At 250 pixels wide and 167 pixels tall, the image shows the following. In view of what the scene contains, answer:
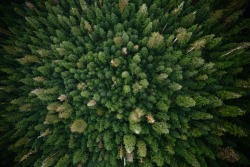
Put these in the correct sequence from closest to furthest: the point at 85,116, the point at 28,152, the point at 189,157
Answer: the point at 189,157 → the point at 85,116 → the point at 28,152

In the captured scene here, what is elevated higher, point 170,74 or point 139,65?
point 139,65

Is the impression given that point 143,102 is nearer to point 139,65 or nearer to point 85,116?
point 139,65

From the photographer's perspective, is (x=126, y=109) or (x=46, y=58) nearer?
(x=126, y=109)

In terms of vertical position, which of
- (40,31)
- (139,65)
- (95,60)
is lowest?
(139,65)

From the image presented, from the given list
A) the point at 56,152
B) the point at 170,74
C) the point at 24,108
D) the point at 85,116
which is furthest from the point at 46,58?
the point at 170,74

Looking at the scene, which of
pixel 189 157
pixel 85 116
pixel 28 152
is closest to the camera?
pixel 189 157

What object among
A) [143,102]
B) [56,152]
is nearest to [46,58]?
[56,152]
